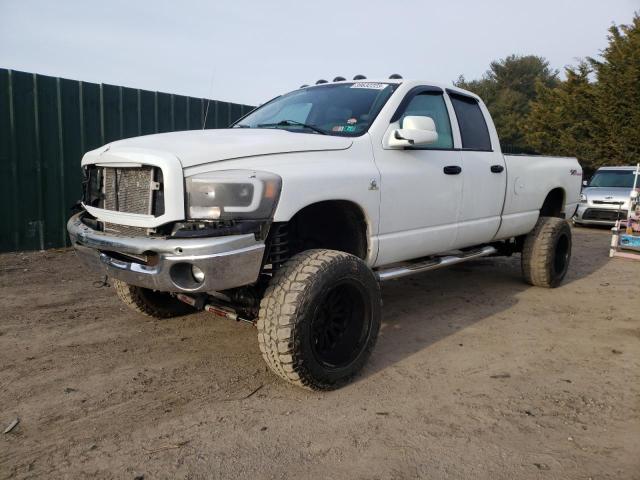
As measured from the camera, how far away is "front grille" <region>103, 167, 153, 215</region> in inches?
108

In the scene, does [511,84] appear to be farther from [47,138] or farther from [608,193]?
[47,138]

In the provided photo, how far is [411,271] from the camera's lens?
12.5 feet

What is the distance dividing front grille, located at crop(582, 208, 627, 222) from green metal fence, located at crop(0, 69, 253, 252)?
10.2 meters

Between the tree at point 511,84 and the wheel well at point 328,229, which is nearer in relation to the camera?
the wheel well at point 328,229

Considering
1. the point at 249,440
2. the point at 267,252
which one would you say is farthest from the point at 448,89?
the point at 249,440

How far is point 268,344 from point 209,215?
763mm

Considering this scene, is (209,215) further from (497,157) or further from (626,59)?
(626,59)

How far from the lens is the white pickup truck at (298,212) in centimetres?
261

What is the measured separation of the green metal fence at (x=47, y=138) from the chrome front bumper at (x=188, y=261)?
480 cm

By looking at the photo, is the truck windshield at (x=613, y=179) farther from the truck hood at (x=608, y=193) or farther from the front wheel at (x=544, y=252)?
the front wheel at (x=544, y=252)

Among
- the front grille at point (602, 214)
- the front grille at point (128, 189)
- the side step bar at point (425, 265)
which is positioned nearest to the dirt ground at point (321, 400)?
the side step bar at point (425, 265)

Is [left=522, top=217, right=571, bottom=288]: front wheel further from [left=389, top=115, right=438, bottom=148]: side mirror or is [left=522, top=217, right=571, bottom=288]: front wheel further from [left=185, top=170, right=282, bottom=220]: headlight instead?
[left=185, top=170, right=282, bottom=220]: headlight

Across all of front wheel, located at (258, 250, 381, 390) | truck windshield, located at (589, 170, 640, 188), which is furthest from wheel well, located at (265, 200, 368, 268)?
truck windshield, located at (589, 170, 640, 188)

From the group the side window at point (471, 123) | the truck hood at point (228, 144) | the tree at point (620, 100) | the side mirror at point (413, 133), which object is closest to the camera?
the truck hood at point (228, 144)
